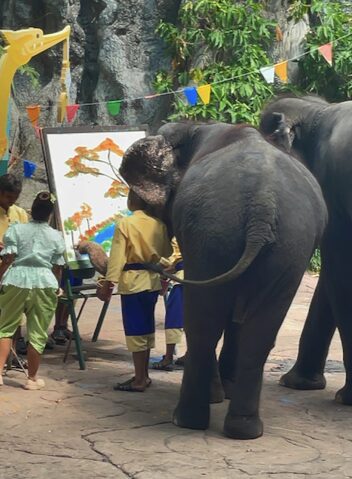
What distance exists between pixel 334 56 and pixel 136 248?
8818mm

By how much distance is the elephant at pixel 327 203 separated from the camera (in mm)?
5859

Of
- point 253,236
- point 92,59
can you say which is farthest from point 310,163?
point 92,59

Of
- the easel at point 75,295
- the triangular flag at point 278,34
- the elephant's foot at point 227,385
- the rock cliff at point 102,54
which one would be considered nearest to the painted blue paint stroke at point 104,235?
the easel at point 75,295

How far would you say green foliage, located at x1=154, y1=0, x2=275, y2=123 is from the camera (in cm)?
1350

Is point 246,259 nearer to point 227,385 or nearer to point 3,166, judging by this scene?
point 227,385

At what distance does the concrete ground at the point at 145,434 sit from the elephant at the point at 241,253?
0.24 meters

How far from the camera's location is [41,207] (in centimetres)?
635

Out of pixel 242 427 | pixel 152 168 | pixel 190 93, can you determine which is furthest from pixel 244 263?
pixel 190 93

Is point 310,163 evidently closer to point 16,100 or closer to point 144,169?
point 144,169

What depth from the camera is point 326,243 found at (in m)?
6.08

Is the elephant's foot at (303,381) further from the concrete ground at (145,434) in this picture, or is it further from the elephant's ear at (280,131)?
the elephant's ear at (280,131)

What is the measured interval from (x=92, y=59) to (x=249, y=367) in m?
9.85

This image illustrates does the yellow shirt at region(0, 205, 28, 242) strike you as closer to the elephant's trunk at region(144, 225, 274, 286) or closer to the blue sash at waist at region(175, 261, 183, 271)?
the blue sash at waist at region(175, 261, 183, 271)

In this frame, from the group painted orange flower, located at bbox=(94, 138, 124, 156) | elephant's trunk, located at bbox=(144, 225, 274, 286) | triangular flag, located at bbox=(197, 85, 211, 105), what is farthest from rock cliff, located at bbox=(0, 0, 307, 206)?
elephant's trunk, located at bbox=(144, 225, 274, 286)
